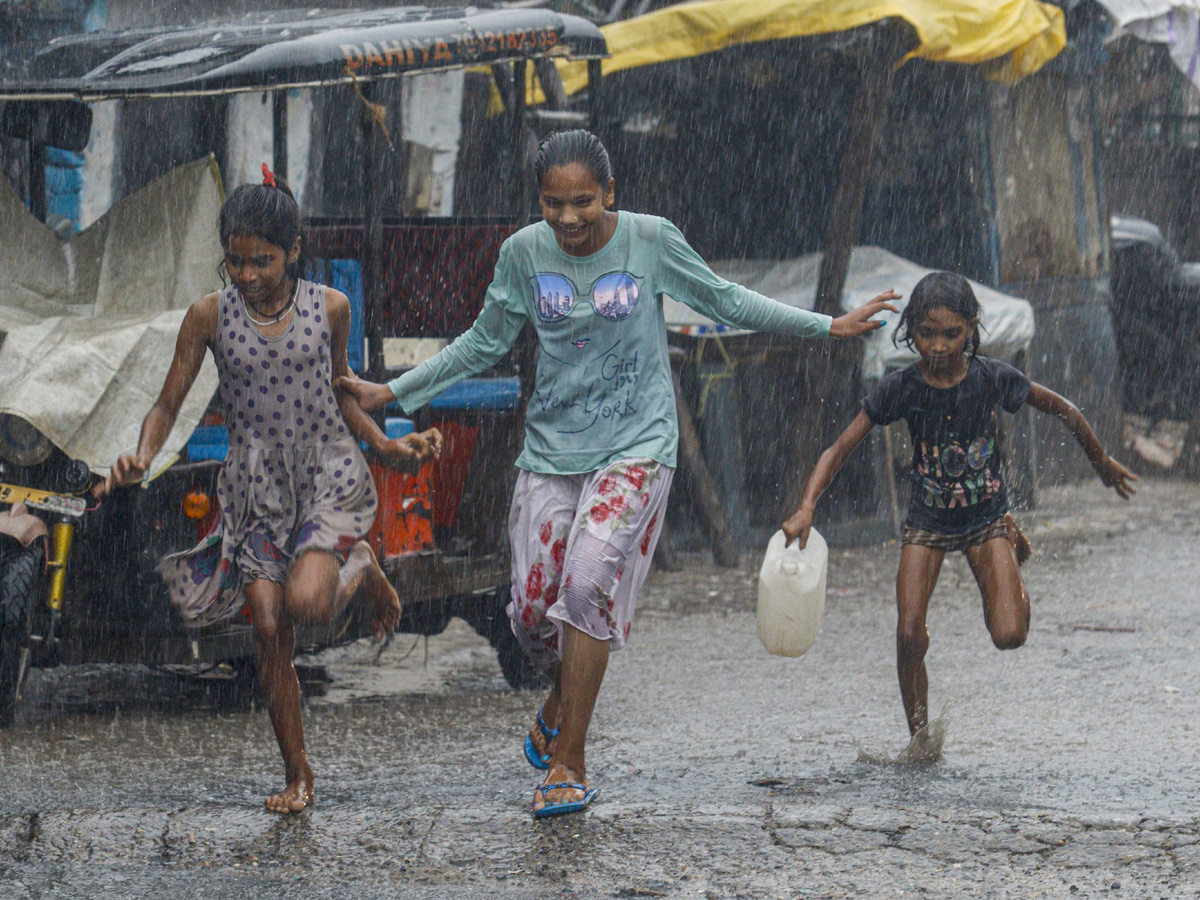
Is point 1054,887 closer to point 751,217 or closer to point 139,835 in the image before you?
point 139,835

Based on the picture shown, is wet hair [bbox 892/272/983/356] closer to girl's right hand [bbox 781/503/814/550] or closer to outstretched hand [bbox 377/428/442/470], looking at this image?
girl's right hand [bbox 781/503/814/550]

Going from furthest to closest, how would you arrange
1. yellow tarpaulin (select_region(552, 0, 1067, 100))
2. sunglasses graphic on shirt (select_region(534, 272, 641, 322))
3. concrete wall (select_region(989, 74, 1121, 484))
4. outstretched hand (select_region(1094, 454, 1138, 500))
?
concrete wall (select_region(989, 74, 1121, 484))
yellow tarpaulin (select_region(552, 0, 1067, 100))
outstretched hand (select_region(1094, 454, 1138, 500))
sunglasses graphic on shirt (select_region(534, 272, 641, 322))

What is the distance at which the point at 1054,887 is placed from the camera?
3.67 metres

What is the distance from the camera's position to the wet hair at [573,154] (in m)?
4.33

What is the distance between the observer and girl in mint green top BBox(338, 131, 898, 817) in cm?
432

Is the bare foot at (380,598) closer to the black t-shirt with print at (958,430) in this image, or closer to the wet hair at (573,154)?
the wet hair at (573,154)

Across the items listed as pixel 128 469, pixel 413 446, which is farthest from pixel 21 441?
pixel 413 446

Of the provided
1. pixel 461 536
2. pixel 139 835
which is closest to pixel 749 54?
pixel 461 536

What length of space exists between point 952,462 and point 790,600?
652mm

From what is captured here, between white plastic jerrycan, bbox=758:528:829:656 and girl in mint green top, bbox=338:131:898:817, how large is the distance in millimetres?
544

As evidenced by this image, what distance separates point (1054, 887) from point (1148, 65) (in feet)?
36.1

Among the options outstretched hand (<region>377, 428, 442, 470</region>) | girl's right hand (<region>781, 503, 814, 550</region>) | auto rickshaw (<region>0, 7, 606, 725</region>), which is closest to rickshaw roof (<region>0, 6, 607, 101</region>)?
auto rickshaw (<region>0, 7, 606, 725</region>)

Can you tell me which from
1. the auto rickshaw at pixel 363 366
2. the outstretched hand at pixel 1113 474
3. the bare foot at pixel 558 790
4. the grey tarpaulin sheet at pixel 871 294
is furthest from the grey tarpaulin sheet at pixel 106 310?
the grey tarpaulin sheet at pixel 871 294

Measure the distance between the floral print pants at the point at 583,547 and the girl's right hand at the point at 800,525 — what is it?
0.39 m
